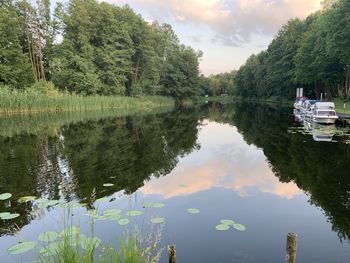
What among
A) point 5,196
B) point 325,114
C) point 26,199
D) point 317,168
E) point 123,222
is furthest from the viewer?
point 325,114

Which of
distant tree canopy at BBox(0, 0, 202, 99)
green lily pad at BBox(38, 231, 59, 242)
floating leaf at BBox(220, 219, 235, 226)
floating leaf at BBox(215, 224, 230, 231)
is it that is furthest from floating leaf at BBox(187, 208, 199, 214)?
distant tree canopy at BBox(0, 0, 202, 99)

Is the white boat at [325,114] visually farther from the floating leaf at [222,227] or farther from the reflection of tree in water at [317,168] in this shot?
the floating leaf at [222,227]

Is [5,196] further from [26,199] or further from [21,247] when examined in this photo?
[21,247]

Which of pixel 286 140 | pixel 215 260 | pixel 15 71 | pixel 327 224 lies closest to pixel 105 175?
pixel 215 260

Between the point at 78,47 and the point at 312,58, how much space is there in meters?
43.0

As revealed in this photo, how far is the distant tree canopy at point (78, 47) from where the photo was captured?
50156mm

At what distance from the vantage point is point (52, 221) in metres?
7.81

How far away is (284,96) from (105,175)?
252 ft

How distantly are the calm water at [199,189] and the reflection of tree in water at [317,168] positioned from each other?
36 millimetres

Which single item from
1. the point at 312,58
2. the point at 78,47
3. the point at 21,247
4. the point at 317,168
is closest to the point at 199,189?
the point at 317,168

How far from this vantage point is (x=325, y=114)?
29797mm

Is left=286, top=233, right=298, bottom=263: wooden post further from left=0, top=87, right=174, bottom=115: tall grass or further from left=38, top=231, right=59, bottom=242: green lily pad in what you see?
left=0, top=87, right=174, bottom=115: tall grass

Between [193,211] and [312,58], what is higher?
[312,58]

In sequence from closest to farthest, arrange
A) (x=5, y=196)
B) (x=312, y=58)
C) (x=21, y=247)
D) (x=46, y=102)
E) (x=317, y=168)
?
1. (x=21, y=247)
2. (x=5, y=196)
3. (x=317, y=168)
4. (x=46, y=102)
5. (x=312, y=58)
